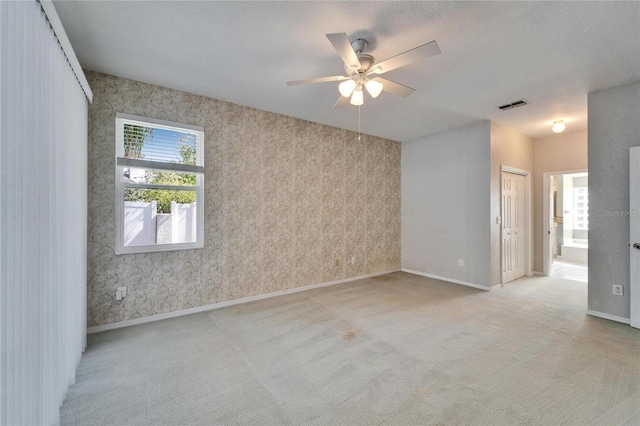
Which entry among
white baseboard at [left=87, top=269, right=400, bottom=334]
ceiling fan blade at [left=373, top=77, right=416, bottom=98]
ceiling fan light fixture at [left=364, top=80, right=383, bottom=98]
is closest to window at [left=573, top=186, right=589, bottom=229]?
white baseboard at [left=87, top=269, right=400, bottom=334]

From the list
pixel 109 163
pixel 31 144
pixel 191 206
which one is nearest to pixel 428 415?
pixel 31 144

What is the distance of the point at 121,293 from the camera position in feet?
9.79

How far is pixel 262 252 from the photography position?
3.99 meters

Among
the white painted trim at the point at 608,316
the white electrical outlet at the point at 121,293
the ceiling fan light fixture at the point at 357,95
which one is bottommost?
the white painted trim at the point at 608,316

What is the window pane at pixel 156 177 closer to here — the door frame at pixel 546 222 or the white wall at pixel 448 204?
the white wall at pixel 448 204

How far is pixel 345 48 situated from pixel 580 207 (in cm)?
942

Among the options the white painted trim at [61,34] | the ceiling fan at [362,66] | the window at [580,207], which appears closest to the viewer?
the white painted trim at [61,34]

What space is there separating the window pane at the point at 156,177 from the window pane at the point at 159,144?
0.14 m

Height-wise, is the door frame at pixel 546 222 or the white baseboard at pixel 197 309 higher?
the door frame at pixel 546 222

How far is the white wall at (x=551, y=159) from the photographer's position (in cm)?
488

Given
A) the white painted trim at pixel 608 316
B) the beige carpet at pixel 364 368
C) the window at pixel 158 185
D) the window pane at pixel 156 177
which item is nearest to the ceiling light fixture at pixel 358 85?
the window at pixel 158 185

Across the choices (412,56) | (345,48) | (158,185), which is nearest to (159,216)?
(158,185)

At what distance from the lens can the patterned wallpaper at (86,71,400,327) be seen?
2914 millimetres

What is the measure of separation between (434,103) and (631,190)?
7.88 ft
